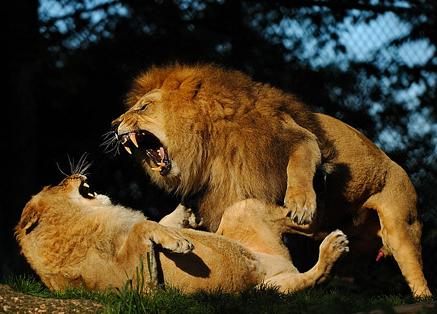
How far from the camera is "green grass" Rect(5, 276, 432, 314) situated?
3.40m

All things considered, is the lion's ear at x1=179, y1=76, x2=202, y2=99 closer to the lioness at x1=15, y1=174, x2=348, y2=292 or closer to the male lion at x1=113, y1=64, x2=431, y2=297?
the male lion at x1=113, y1=64, x2=431, y2=297

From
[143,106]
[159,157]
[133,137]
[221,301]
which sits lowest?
[221,301]

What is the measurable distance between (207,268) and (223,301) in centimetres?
44

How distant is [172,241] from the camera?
3.83m

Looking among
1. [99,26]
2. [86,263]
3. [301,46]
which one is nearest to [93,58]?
[99,26]

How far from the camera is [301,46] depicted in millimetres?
7176

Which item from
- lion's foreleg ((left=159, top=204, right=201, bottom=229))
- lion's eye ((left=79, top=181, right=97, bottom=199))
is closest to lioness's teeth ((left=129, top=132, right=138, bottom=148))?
lion's eye ((left=79, top=181, right=97, bottom=199))

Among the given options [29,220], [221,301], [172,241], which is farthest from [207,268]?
[29,220]

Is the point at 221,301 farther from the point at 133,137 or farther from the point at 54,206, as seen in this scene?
the point at 133,137

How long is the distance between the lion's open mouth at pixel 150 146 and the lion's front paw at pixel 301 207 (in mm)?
714

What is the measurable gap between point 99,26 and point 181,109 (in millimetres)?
2342

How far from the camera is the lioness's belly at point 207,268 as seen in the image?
4.02m

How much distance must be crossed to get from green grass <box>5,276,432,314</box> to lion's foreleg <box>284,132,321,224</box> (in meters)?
0.37

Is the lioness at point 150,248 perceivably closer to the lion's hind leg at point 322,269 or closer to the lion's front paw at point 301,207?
the lion's hind leg at point 322,269
